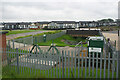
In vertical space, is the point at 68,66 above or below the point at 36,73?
above

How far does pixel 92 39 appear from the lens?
9477mm

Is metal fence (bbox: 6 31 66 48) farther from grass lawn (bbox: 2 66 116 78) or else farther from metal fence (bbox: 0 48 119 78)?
metal fence (bbox: 0 48 119 78)

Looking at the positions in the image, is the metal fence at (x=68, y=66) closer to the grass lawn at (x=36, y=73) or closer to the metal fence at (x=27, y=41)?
the grass lawn at (x=36, y=73)

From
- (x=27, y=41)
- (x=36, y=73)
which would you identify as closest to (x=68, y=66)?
(x=36, y=73)

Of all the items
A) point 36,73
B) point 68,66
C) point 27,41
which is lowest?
point 36,73

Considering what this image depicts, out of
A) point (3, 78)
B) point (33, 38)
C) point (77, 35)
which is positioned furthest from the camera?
point (77, 35)

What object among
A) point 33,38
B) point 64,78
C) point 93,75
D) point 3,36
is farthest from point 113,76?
point 33,38

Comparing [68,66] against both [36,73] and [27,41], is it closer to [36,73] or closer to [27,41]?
[36,73]

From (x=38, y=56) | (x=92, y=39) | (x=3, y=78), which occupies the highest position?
(x=92, y=39)

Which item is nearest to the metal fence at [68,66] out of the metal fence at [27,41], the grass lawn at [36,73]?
the grass lawn at [36,73]

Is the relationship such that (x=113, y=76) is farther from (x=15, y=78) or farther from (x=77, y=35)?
(x=77, y=35)

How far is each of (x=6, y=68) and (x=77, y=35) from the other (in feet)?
82.8

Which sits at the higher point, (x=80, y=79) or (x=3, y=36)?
(x=3, y=36)

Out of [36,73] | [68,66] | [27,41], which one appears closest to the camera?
[68,66]
